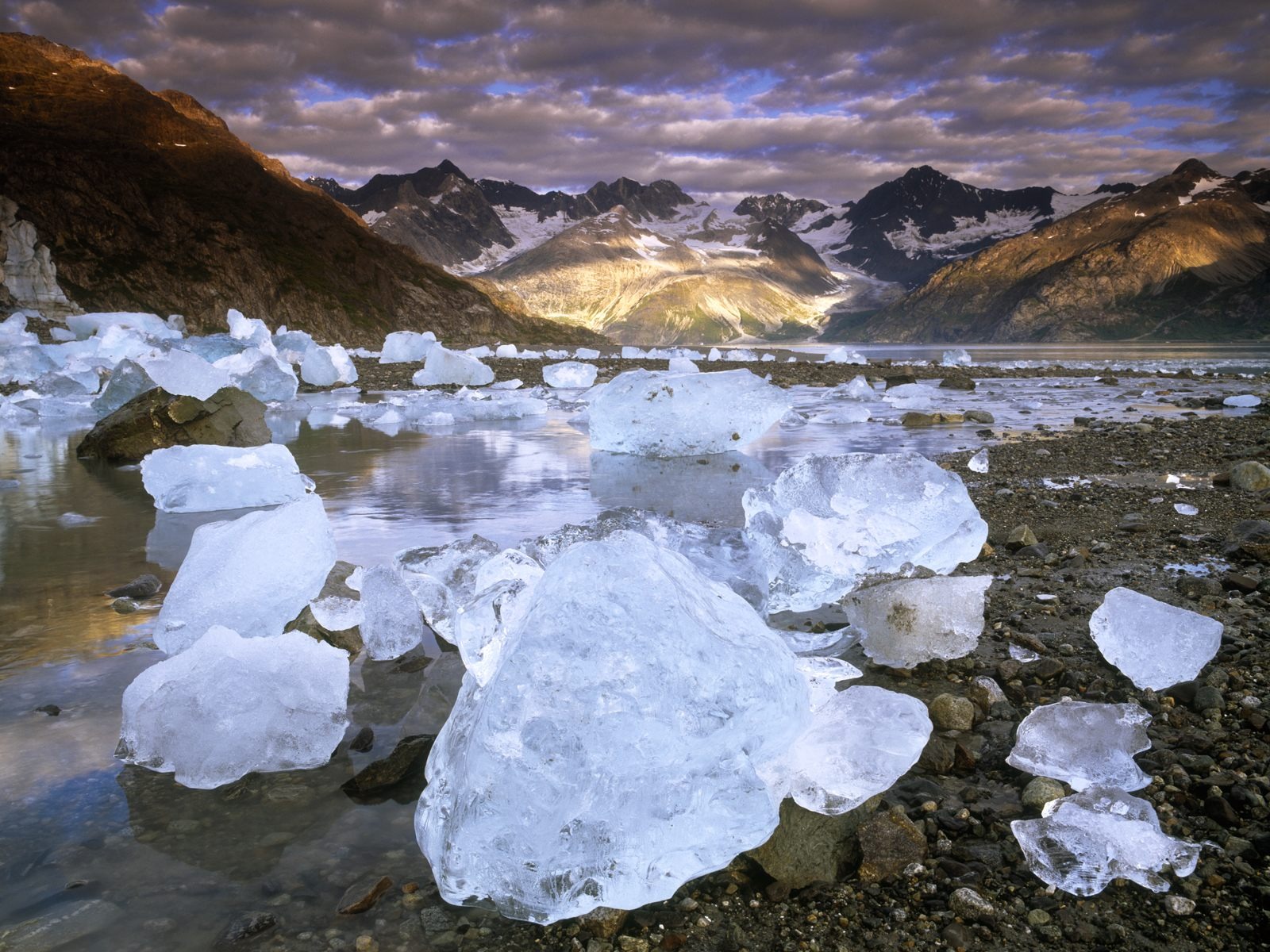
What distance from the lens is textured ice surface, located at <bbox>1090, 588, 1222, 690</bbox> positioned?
329 cm

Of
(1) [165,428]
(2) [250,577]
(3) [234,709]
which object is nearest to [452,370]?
(1) [165,428]

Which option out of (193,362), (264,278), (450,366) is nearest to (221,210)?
(264,278)

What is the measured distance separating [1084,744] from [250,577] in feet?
11.1

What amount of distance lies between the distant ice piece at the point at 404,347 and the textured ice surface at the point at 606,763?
107ft

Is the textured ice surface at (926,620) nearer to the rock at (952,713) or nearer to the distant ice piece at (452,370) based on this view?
the rock at (952,713)

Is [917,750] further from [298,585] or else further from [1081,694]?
[298,585]

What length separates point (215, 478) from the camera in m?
7.02

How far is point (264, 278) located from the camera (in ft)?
235

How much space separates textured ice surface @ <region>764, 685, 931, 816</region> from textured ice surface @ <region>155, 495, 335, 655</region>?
2.46 meters

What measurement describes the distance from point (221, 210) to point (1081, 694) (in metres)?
88.3

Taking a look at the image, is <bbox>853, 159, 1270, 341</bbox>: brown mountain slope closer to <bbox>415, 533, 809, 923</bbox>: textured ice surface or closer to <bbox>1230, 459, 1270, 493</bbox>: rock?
A: <bbox>1230, 459, 1270, 493</bbox>: rock

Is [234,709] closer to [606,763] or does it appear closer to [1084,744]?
[606,763]

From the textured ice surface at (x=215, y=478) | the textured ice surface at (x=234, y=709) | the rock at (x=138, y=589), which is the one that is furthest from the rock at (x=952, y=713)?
the textured ice surface at (x=215, y=478)

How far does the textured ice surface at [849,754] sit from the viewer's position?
2.35 m
